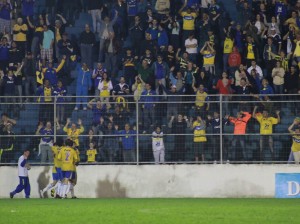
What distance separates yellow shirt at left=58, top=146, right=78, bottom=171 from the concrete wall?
743mm

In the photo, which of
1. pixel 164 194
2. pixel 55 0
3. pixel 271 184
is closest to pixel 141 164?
pixel 164 194

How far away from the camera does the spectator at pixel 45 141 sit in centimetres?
3216

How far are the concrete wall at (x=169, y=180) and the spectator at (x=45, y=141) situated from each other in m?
0.61

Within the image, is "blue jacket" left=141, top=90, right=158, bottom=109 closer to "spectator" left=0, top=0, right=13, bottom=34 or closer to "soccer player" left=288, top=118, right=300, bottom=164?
"soccer player" left=288, top=118, right=300, bottom=164

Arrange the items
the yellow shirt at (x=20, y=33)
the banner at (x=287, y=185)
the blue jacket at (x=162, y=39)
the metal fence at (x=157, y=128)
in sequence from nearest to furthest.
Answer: the metal fence at (x=157, y=128) → the banner at (x=287, y=185) → the blue jacket at (x=162, y=39) → the yellow shirt at (x=20, y=33)

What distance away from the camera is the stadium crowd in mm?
31422

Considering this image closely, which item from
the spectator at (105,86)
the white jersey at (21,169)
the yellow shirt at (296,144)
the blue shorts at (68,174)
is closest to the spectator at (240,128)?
the yellow shirt at (296,144)

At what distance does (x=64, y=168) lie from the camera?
31.8m

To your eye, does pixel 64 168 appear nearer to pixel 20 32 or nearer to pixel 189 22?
pixel 20 32

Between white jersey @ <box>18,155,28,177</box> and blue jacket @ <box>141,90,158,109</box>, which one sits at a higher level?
blue jacket @ <box>141,90,158,109</box>

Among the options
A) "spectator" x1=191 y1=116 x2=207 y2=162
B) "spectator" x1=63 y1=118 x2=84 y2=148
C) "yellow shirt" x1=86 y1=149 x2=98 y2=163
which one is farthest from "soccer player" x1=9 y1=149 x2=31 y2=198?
"spectator" x1=191 y1=116 x2=207 y2=162

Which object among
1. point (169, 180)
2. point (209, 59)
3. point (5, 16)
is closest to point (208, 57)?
point (209, 59)

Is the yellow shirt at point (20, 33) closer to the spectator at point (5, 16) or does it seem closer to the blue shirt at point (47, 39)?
the spectator at point (5, 16)

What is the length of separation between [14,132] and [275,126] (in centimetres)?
787
